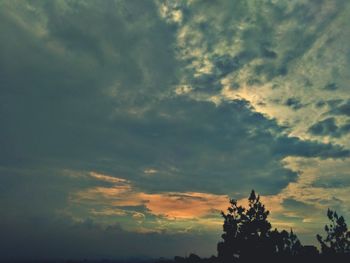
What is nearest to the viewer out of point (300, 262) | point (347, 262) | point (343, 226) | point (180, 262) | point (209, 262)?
point (347, 262)

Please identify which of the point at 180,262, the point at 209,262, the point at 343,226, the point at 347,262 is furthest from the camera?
the point at 180,262

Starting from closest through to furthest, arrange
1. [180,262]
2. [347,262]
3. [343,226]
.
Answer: [347,262] → [343,226] → [180,262]

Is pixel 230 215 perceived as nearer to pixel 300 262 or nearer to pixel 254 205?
pixel 254 205

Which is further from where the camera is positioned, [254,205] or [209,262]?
[209,262]

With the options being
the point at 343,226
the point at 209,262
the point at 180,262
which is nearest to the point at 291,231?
the point at 343,226

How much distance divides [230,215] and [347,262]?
2005cm

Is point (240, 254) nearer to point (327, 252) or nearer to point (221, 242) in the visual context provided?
point (221, 242)

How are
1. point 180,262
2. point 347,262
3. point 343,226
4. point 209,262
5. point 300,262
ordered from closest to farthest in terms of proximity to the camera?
point 347,262 → point 300,262 → point 343,226 → point 209,262 → point 180,262

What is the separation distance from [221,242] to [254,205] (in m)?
10.5

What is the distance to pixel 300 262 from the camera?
65.1 m

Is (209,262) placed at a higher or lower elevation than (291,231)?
lower

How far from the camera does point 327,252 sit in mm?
67375

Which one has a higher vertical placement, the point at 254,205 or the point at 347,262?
the point at 254,205

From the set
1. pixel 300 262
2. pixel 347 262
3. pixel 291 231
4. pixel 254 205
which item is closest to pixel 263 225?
pixel 254 205
